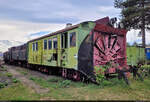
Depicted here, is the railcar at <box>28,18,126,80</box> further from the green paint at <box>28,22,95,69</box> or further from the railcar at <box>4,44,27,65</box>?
the railcar at <box>4,44,27,65</box>

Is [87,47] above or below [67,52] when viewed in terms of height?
above

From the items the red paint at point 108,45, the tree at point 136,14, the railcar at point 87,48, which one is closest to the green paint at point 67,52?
the railcar at point 87,48

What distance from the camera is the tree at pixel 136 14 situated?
1977 cm

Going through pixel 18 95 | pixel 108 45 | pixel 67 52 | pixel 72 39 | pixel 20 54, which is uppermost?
pixel 72 39

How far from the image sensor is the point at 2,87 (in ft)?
21.9

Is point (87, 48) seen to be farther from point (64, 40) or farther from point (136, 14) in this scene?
point (136, 14)

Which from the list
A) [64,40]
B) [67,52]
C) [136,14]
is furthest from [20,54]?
[136,14]

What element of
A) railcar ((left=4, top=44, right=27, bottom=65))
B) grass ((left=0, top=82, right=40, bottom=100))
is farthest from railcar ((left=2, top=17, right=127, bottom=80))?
railcar ((left=4, top=44, right=27, bottom=65))

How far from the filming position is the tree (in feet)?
64.8

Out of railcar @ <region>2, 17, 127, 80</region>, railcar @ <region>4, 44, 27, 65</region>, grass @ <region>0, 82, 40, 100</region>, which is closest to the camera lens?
grass @ <region>0, 82, 40, 100</region>

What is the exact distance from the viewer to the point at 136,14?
64.4 feet

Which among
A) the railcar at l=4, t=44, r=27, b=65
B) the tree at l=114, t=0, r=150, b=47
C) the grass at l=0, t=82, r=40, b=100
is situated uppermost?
the tree at l=114, t=0, r=150, b=47

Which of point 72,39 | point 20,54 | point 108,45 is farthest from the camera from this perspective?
point 20,54

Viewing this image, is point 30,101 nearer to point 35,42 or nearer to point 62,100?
point 62,100
